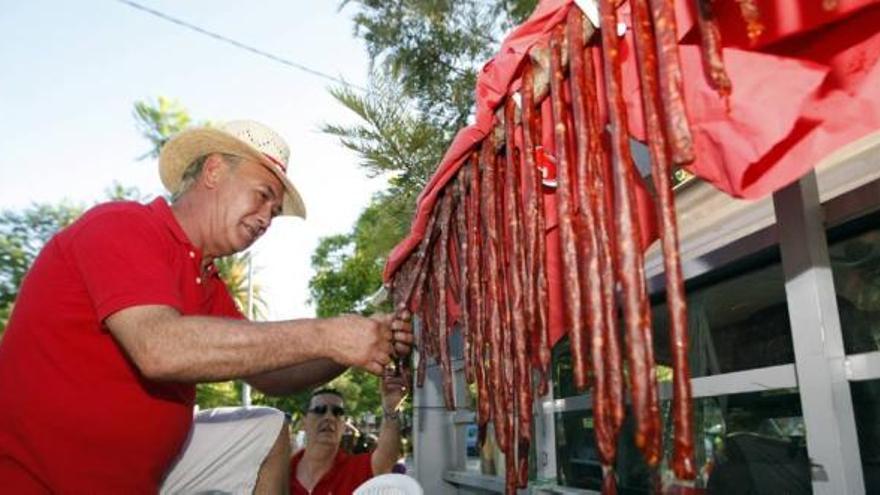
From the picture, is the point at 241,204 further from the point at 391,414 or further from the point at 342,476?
the point at 342,476

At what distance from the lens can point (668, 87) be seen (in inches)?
45.3

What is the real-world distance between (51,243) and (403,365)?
1.47 m

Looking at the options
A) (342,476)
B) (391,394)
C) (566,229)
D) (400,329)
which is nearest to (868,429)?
(566,229)

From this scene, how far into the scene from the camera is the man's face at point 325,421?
205 inches

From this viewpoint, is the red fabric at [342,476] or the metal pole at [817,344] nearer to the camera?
the metal pole at [817,344]

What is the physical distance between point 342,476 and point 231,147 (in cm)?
308

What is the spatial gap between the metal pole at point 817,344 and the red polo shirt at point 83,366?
2098mm

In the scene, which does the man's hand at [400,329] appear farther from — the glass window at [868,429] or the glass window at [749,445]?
the glass window at [868,429]

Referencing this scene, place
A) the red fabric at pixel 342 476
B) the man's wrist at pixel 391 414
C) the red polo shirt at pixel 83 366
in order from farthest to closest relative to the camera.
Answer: the red fabric at pixel 342 476 < the man's wrist at pixel 391 414 < the red polo shirt at pixel 83 366

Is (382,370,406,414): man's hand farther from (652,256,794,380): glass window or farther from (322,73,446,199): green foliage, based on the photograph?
(322,73,446,199): green foliage

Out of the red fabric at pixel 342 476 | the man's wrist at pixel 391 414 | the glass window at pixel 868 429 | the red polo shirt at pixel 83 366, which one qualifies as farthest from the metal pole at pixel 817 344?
the red fabric at pixel 342 476

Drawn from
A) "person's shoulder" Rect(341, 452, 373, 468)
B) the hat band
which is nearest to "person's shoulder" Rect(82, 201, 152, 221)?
the hat band

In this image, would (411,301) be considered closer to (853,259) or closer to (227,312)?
(227,312)

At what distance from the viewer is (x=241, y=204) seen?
2.93 m
